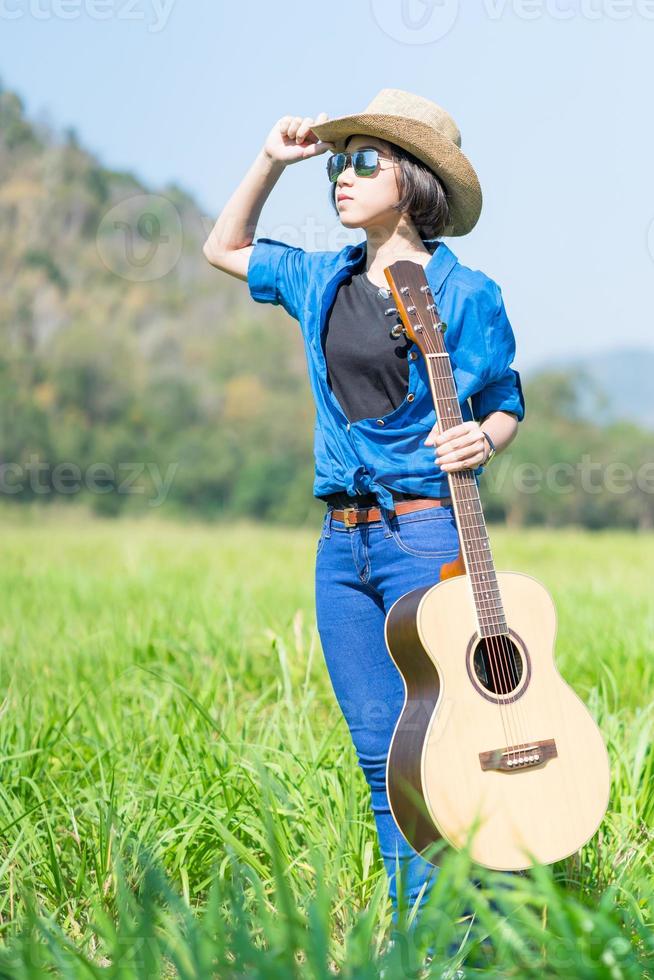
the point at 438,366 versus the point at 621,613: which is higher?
the point at 438,366

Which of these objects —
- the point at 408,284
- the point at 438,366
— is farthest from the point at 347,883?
the point at 408,284

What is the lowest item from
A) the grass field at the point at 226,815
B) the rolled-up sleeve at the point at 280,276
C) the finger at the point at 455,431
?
the grass field at the point at 226,815

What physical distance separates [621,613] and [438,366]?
143 inches

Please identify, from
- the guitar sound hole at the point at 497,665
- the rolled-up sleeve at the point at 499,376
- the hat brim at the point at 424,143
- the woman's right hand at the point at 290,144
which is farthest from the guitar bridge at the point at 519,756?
the woman's right hand at the point at 290,144

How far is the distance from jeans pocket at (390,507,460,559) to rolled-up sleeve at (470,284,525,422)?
11.1 inches

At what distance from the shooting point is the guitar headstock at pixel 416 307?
2330 mm

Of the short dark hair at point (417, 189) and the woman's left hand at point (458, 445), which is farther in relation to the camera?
the short dark hair at point (417, 189)

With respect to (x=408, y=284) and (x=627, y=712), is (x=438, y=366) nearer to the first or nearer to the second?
(x=408, y=284)

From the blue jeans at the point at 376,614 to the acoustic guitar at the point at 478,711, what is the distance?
10 cm

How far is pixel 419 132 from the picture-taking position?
2422 mm

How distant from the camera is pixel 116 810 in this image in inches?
109
